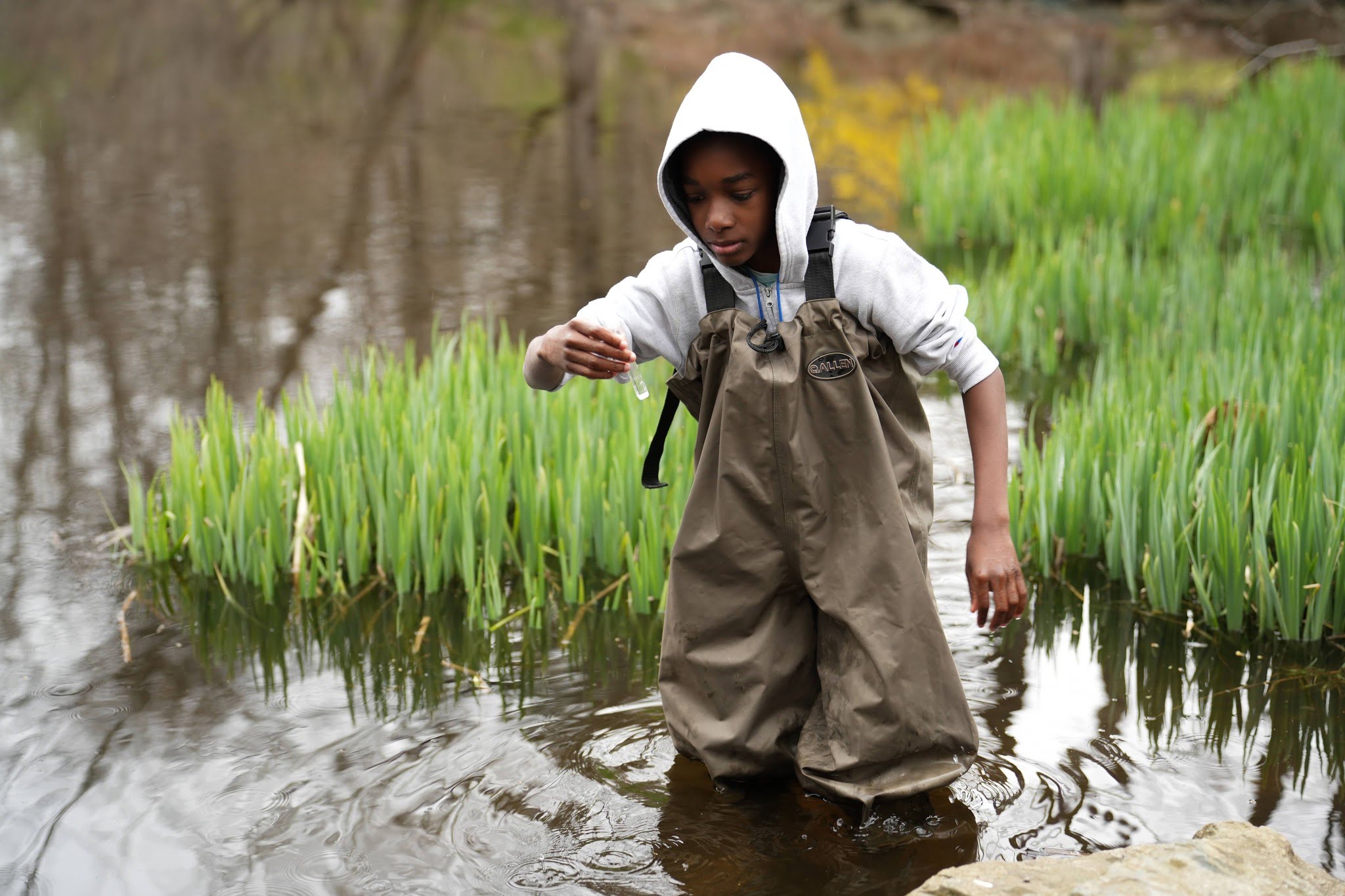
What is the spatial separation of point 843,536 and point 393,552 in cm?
143

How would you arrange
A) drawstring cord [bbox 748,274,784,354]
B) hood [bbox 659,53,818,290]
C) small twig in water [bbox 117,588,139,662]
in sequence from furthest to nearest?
small twig in water [bbox 117,588,139,662], drawstring cord [bbox 748,274,784,354], hood [bbox 659,53,818,290]

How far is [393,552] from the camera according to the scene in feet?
10.4

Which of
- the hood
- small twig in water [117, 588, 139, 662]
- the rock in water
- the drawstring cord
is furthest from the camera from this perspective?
small twig in water [117, 588, 139, 662]

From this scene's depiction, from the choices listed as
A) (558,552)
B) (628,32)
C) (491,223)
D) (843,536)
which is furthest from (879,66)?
(843,536)

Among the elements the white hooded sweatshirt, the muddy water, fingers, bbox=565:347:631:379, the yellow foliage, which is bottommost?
the muddy water

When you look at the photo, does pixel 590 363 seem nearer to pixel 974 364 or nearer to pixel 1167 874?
pixel 974 364

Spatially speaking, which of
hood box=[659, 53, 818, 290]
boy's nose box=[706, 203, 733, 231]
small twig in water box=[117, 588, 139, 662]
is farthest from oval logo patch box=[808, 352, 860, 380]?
small twig in water box=[117, 588, 139, 662]

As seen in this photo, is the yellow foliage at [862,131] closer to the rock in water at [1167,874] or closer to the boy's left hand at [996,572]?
the boy's left hand at [996,572]

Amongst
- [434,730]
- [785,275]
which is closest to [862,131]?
[434,730]

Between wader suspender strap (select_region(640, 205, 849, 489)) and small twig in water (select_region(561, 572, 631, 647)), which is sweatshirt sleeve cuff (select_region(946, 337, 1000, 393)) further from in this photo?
small twig in water (select_region(561, 572, 631, 647))

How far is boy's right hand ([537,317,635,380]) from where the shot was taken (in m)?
1.92

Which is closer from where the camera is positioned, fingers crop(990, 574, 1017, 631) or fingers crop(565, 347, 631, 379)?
fingers crop(565, 347, 631, 379)

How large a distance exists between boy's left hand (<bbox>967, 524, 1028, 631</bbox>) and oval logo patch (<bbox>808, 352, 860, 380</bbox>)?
327 mm

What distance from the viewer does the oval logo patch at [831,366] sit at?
1.99 meters
